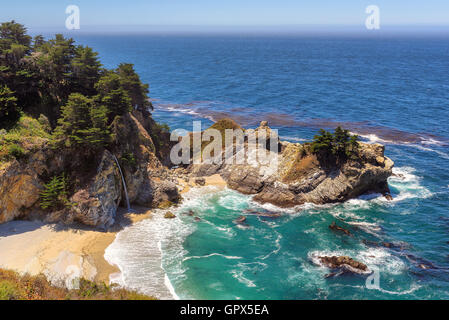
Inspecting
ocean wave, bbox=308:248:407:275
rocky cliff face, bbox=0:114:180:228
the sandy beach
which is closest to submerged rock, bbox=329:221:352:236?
ocean wave, bbox=308:248:407:275

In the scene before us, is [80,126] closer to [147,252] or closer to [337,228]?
[147,252]

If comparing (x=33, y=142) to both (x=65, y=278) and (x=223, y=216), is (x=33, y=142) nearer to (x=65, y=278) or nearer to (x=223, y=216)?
(x=65, y=278)

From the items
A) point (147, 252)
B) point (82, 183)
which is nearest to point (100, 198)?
point (82, 183)

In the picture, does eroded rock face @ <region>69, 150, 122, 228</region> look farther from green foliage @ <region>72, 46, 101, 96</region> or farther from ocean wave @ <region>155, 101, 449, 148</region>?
ocean wave @ <region>155, 101, 449, 148</region>

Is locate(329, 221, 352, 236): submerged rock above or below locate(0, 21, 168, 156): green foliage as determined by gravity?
below

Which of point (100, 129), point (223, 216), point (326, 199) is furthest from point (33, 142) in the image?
point (326, 199)

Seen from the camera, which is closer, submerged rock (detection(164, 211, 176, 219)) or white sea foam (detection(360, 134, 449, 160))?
submerged rock (detection(164, 211, 176, 219))

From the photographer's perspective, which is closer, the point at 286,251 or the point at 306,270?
the point at 306,270
